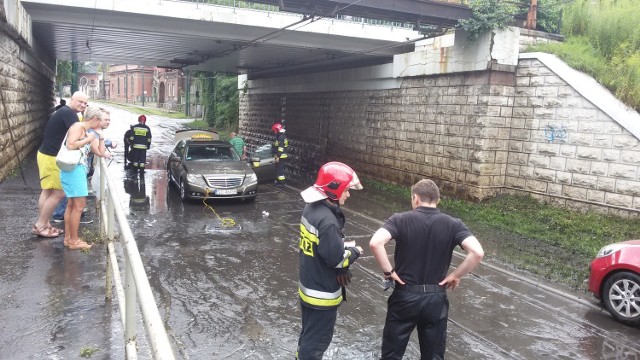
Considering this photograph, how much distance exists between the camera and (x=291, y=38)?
15.6m

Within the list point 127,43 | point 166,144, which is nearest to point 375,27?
point 127,43

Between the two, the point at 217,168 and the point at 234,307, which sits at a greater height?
the point at 217,168

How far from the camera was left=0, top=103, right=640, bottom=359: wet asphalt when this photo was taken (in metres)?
4.77

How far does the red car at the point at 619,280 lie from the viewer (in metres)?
6.12

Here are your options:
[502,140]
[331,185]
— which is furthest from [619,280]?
[502,140]

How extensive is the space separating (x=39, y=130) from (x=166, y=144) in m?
10.4

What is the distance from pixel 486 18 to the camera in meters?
12.3

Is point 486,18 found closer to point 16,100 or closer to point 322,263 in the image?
point 322,263

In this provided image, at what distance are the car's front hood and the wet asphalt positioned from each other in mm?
3145

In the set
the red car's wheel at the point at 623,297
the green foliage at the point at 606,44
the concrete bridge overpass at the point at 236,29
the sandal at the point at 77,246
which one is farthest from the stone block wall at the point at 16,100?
the green foliage at the point at 606,44

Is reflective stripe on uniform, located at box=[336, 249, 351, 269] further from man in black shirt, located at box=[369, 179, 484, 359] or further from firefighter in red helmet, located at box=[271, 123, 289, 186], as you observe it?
firefighter in red helmet, located at box=[271, 123, 289, 186]

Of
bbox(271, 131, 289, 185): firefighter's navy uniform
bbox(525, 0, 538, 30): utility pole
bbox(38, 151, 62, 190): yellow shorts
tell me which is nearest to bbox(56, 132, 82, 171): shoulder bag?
bbox(38, 151, 62, 190): yellow shorts

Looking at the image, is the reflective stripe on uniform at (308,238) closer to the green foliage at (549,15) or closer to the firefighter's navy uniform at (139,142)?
the firefighter's navy uniform at (139,142)

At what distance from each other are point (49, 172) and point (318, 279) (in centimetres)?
494
